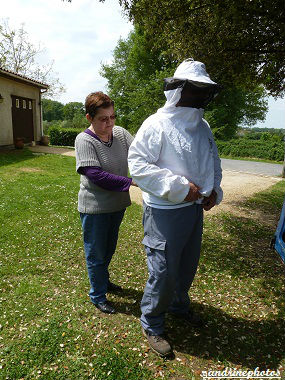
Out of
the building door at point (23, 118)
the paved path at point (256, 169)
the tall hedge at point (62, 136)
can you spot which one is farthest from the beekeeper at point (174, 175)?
the tall hedge at point (62, 136)

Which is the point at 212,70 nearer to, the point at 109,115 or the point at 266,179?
the point at 109,115

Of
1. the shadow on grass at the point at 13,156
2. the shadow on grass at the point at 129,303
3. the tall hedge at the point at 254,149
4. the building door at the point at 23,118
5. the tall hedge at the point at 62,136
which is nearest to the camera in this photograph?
the shadow on grass at the point at 129,303

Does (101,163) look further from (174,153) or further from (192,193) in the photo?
(192,193)

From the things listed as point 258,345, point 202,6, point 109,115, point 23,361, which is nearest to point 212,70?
point 202,6

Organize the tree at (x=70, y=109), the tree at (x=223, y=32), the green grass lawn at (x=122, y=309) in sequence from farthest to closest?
1. the tree at (x=70, y=109)
2. the tree at (x=223, y=32)
3. the green grass lawn at (x=122, y=309)

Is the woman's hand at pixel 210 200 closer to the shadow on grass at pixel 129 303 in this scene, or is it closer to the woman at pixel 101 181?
the woman at pixel 101 181

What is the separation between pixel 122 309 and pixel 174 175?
5.74 feet

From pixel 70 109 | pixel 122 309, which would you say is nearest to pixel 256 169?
pixel 122 309

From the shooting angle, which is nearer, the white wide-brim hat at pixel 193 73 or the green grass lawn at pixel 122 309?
the white wide-brim hat at pixel 193 73

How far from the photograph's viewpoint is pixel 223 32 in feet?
17.4

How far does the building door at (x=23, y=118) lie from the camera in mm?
14930

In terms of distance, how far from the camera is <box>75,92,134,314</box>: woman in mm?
2492

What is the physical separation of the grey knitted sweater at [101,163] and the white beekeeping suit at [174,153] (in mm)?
466

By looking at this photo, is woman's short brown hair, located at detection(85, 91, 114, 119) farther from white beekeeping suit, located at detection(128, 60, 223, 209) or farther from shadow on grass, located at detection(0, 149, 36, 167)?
shadow on grass, located at detection(0, 149, 36, 167)
